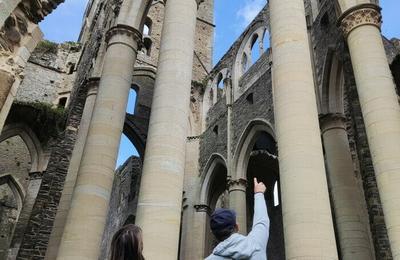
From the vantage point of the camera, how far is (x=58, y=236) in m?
8.60

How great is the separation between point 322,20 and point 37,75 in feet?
48.4

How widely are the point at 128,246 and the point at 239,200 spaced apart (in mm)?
12180

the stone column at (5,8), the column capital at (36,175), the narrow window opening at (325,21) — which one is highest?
the narrow window opening at (325,21)

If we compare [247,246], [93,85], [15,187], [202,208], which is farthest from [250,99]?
[247,246]

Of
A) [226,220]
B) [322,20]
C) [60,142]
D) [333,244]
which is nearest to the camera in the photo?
[226,220]

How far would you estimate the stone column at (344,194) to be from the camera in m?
8.62

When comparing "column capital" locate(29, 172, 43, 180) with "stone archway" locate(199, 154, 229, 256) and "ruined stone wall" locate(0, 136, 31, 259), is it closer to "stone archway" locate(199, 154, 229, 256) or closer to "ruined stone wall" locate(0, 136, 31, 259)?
"ruined stone wall" locate(0, 136, 31, 259)

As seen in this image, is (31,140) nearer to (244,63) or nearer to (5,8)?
(244,63)

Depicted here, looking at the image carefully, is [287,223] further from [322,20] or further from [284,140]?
[322,20]

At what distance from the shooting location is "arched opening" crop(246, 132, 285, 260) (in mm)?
17578

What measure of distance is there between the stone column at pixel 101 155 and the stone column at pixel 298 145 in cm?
329

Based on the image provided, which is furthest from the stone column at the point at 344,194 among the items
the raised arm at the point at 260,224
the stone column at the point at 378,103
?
the raised arm at the point at 260,224

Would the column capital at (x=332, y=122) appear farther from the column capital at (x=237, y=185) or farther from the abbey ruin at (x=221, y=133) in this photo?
the column capital at (x=237, y=185)

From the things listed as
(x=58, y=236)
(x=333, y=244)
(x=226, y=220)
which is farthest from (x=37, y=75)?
(x=226, y=220)
